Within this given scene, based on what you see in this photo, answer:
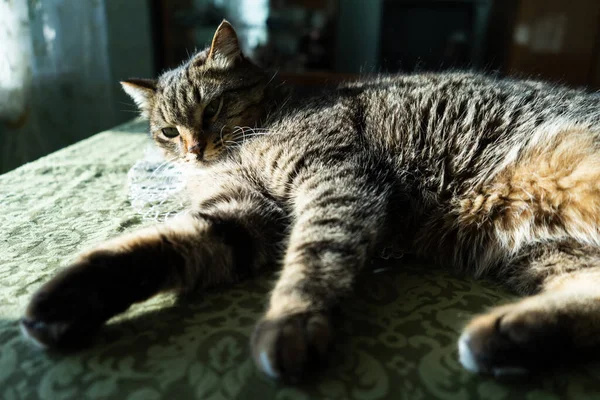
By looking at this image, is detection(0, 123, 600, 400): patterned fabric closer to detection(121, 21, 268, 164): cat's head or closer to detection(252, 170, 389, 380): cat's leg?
detection(252, 170, 389, 380): cat's leg

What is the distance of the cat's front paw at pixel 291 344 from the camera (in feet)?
2.08

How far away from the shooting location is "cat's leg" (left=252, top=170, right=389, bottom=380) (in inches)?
25.5

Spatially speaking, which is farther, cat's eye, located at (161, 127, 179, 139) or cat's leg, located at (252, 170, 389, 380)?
cat's eye, located at (161, 127, 179, 139)

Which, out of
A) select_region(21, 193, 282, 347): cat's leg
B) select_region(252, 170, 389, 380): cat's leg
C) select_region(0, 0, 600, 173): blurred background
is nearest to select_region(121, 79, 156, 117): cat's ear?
select_region(21, 193, 282, 347): cat's leg

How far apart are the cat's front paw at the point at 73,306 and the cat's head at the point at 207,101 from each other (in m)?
0.59

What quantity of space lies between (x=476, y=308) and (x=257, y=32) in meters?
3.85

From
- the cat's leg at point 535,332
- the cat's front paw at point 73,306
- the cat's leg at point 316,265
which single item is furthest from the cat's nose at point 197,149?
the cat's leg at point 535,332

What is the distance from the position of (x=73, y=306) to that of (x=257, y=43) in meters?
3.85

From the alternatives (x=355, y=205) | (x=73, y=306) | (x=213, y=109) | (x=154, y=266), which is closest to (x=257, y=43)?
(x=213, y=109)

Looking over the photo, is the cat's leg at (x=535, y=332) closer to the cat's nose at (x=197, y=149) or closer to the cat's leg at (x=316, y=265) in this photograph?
the cat's leg at (x=316, y=265)

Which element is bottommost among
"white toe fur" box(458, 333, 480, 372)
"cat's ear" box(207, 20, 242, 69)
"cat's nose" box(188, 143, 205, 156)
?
"white toe fur" box(458, 333, 480, 372)

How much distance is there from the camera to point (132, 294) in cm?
77

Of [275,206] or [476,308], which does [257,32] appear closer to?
[275,206]

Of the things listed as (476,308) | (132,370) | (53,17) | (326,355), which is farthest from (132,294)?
(53,17)
